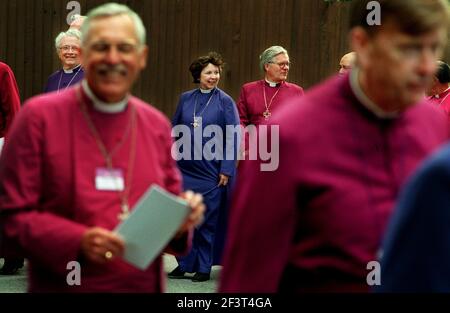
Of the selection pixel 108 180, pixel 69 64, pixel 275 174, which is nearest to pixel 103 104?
pixel 108 180

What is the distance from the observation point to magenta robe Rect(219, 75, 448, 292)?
9.05 feet

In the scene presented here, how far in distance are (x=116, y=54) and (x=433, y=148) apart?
3.76ft

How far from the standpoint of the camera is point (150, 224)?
3.28 metres

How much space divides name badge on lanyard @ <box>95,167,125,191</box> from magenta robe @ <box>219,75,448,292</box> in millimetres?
635

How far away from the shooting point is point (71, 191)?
10.9 feet

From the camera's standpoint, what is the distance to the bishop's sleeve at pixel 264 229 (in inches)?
108

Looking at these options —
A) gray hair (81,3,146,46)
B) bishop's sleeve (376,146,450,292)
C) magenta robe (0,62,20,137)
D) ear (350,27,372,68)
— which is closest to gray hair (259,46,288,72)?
magenta robe (0,62,20,137)

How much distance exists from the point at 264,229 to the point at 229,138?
5.94 m

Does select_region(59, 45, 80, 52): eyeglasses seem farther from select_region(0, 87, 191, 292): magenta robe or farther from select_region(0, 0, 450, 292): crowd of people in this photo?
select_region(0, 87, 191, 292): magenta robe

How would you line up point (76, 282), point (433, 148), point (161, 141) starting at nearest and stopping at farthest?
point (433, 148) → point (76, 282) → point (161, 141)

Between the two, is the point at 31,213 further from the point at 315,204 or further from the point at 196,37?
the point at 196,37

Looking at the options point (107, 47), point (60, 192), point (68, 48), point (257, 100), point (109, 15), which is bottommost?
point (60, 192)

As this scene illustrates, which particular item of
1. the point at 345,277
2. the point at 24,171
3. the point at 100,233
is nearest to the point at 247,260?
the point at 345,277
